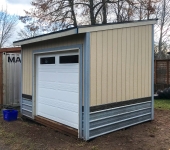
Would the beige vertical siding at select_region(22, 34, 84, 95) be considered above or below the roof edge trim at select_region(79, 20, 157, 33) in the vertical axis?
below

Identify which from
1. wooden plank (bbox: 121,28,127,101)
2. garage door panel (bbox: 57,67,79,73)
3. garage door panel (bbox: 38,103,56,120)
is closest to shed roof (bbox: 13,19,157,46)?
wooden plank (bbox: 121,28,127,101)

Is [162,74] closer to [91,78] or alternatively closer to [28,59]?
[28,59]

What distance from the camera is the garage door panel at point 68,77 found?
501 centimetres

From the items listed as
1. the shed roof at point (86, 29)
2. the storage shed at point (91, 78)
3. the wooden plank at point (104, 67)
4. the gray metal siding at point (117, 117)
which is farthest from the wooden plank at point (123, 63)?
the wooden plank at point (104, 67)

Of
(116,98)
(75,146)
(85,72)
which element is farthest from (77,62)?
(75,146)

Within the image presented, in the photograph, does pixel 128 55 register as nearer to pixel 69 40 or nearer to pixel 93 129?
pixel 69 40

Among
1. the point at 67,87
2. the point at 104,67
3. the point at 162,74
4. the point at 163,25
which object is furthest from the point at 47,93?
Answer: the point at 163,25

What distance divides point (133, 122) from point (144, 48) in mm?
2022

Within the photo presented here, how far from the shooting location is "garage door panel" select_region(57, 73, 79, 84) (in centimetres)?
501

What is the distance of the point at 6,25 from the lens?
77.9 feet

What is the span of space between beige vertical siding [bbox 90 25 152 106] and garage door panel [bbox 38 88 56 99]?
1620mm

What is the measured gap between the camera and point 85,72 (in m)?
4.48

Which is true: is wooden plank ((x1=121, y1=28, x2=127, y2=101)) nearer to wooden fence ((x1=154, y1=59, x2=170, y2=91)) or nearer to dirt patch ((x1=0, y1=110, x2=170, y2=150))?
dirt patch ((x1=0, y1=110, x2=170, y2=150))

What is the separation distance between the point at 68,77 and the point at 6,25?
21.1 m
